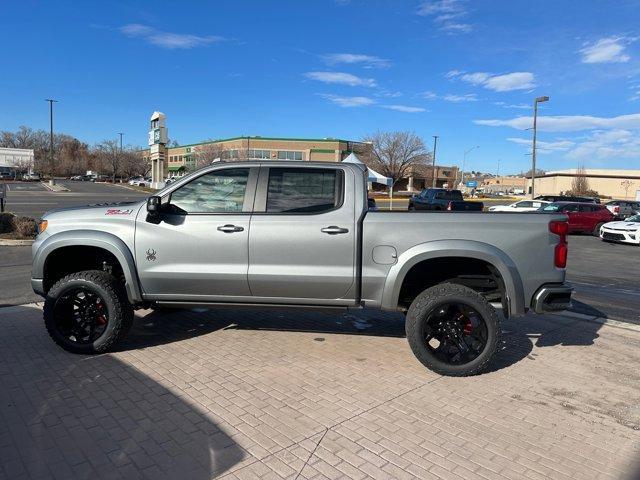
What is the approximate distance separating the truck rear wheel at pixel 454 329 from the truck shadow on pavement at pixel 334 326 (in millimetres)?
766

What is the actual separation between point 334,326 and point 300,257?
1765mm

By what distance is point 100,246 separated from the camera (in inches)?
182

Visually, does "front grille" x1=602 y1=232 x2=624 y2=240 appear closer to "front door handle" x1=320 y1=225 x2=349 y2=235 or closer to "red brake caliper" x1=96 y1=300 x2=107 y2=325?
"front door handle" x1=320 y1=225 x2=349 y2=235

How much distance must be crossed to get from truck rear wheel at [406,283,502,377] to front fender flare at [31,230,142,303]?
2.65m

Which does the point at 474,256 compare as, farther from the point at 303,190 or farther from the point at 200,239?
the point at 200,239

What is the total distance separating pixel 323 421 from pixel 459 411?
42.7 inches

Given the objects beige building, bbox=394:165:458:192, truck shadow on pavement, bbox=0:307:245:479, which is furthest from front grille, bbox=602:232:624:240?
beige building, bbox=394:165:458:192

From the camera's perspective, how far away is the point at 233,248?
179 inches

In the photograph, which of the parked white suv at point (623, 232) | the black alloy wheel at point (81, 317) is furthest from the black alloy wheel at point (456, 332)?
the parked white suv at point (623, 232)

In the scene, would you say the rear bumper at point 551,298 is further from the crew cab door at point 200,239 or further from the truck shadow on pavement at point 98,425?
the truck shadow on pavement at point 98,425

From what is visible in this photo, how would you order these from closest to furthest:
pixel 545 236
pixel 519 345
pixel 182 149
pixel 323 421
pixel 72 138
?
1. pixel 323 421
2. pixel 545 236
3. pixel 519 345
4. pixel 182 149
5. pixel 72 138

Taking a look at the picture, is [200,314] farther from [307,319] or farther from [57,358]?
[57,358]

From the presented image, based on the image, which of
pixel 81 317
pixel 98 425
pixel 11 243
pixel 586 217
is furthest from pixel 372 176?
pixel 98 425

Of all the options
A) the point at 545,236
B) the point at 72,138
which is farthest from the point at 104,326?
the point at 72,138
